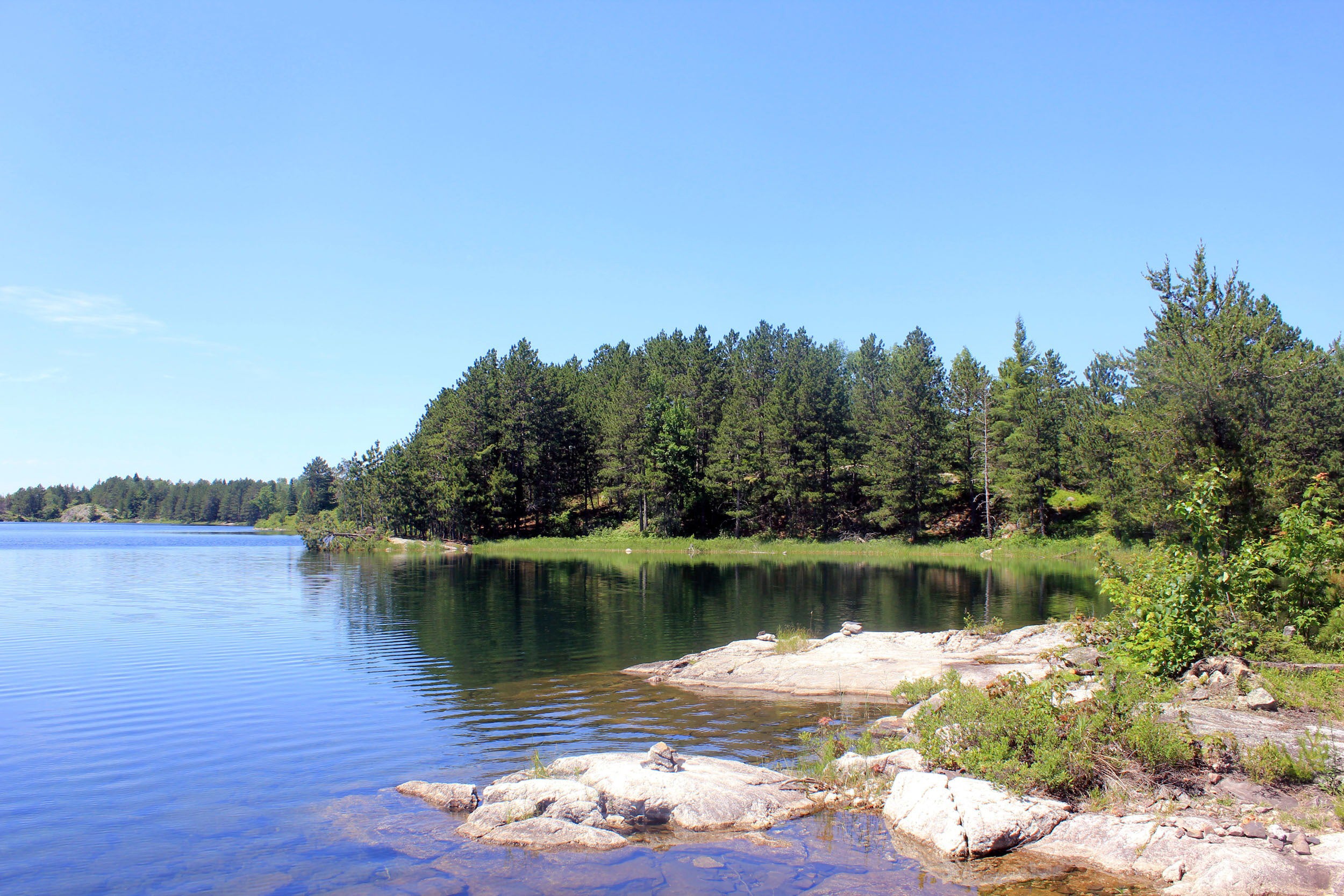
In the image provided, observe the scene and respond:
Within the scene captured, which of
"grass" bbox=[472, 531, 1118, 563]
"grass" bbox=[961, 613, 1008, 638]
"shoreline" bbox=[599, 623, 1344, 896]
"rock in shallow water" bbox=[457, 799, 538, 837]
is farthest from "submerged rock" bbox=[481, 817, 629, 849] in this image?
"grass" bbox=[472, 531, 1118, 563]

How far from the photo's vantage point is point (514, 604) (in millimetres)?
41250

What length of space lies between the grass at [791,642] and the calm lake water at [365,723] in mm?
3175

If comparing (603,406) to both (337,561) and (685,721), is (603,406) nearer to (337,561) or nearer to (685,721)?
(337,561)

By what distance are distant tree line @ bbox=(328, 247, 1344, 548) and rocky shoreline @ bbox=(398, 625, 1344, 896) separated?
50.3 m

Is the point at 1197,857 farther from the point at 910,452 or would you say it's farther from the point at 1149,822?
the point at 910,452

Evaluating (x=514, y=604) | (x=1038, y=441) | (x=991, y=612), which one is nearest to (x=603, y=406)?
(x=1038, y=441)

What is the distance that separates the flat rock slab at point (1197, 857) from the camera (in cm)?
867

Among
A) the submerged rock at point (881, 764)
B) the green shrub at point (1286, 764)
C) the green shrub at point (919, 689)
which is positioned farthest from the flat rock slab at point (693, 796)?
the green shrub at point (1286, 764)

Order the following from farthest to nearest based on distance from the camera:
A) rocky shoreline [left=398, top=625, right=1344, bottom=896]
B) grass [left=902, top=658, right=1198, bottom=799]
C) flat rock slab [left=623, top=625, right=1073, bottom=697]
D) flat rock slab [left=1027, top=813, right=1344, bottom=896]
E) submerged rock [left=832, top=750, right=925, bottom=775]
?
flat rock slab [left=623, top=625, right=1073, bottom=697]
submerged rock [left=832, top=750, right=925, bottom=775]
grass [left=902, top=658, right=1198, bottom=799]
rocky shoreline [left=398, top=625, right=1344, bottom=896]
flat rock slab [left=1027, top=813, right=1344, bottom=896]

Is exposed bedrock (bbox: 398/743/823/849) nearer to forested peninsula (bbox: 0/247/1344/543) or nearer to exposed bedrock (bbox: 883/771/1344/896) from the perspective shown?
exposed bedrock (bbox: 883/771/1344/896)

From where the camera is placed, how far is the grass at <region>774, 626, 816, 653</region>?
2541cm

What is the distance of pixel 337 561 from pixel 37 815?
68668 mm

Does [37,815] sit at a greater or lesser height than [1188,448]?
lesser

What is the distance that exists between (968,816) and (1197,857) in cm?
262
